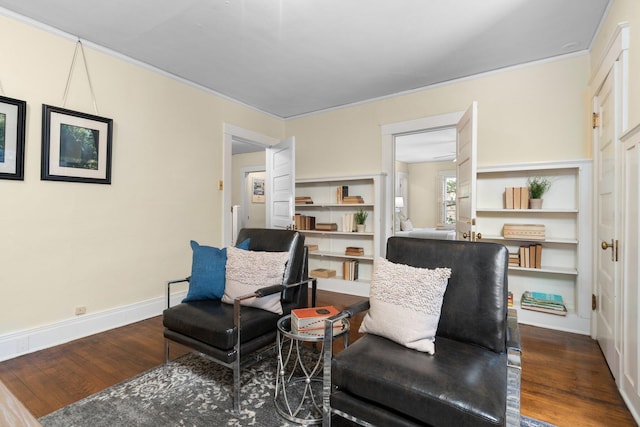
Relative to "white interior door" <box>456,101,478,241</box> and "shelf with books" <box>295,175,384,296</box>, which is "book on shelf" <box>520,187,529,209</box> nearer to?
"white interior door" <box>456,101,478,241</box>

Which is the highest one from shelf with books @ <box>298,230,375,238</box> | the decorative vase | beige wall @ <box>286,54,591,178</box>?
beige wall @ <box>286,54,591,178</box>

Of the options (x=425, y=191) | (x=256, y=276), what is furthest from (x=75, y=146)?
(x=425, y=191)

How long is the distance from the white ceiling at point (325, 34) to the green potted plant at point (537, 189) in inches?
46.9

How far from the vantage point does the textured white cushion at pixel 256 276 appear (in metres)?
2.04

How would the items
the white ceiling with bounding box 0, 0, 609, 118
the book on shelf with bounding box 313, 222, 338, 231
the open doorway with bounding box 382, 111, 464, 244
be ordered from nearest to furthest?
1. the white ceiling with bounding box 0, 0, 609, 118
2. the open doorway with bounding box 382, 111, 464, 244
3. the book on shelf with bounding box 313, 222, 338, 231

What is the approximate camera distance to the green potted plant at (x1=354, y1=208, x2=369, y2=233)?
432 centimetres

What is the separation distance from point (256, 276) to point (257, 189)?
18.1 feet

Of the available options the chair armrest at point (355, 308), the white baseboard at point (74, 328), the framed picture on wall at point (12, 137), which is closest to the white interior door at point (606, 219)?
the chair armrest at point (355, 308)

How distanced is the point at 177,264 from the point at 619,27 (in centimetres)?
416

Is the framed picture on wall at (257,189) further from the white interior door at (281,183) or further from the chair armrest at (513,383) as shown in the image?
the chair armrest at (513,383)

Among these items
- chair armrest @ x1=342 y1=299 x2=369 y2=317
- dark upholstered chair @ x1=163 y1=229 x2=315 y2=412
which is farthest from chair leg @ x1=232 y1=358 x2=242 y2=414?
chair armrest @ x1=342 y1=299 x2=369 y2=317

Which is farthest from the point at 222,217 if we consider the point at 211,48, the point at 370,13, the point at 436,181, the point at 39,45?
the point at 436,181

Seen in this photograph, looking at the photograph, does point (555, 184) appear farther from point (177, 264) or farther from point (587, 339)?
point (177, 264)

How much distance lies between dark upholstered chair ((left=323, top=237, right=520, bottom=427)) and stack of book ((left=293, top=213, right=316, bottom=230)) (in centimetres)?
279
